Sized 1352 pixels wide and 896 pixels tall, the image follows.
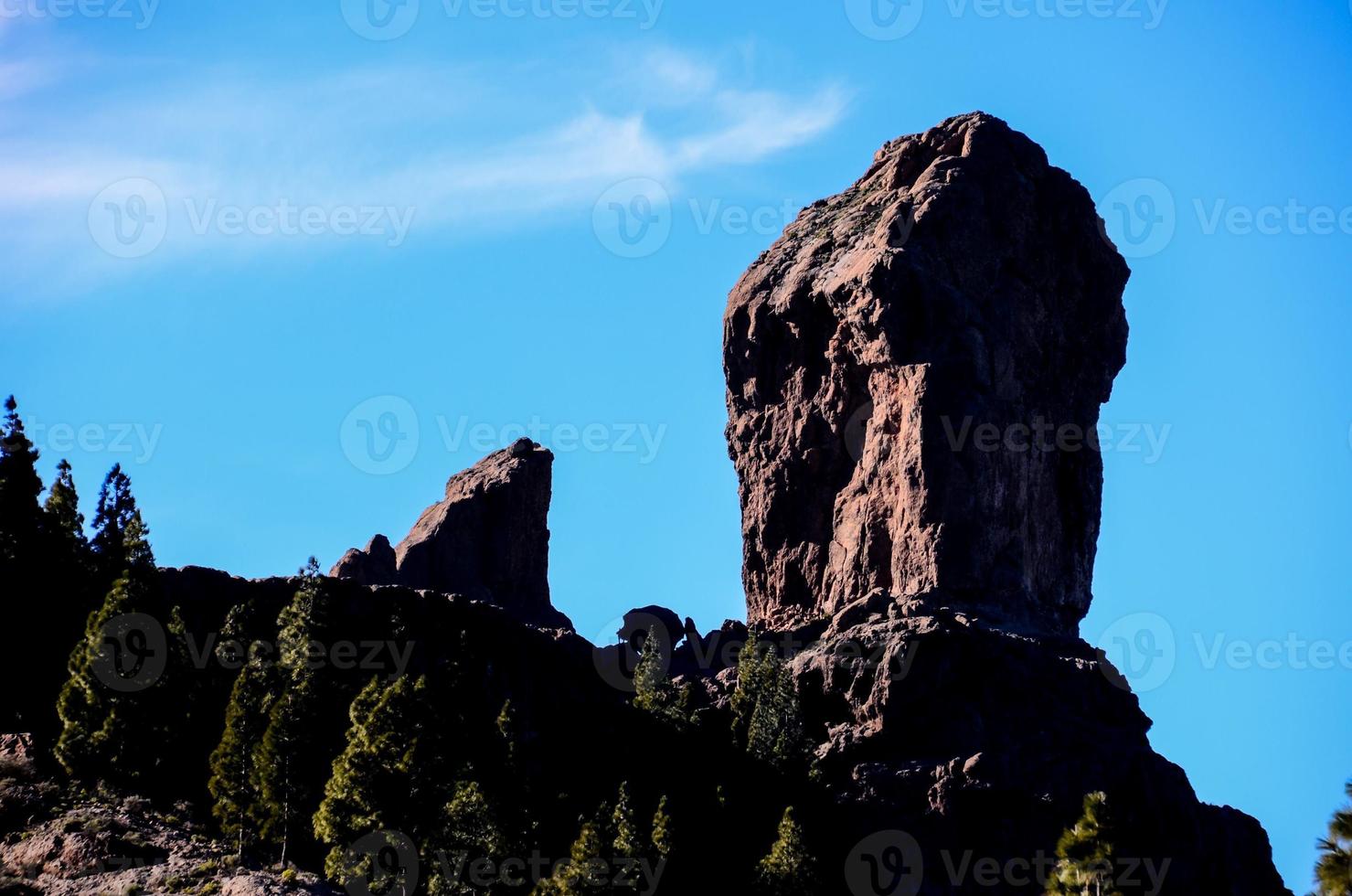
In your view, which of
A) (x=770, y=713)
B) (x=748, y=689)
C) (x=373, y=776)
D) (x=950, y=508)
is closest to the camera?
(x=373, y=776)

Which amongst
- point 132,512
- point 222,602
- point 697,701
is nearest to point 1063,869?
point 697,701

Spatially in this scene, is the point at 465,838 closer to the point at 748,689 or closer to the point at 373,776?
the point at 373,776

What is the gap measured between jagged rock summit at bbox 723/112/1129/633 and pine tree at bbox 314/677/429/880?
3755 centimetres

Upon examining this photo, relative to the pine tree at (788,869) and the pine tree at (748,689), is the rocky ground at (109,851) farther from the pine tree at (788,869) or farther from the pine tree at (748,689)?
the pine tree at (748,689)

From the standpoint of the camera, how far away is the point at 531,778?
347 ft

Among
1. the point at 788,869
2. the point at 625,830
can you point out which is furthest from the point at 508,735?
the point at 788,869

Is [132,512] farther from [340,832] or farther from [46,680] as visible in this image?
[340,832]

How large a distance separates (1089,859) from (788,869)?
22.1 m

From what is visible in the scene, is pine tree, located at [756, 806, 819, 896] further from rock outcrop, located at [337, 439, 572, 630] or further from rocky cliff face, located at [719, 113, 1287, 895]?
rock outcrop, located at [337, 439, 572, 630]

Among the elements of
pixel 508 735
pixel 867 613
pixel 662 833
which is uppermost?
pixel 867 613

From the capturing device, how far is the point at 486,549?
6235 inches

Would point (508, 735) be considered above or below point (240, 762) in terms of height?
above

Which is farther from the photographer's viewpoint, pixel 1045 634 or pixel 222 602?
pixel 1045 634

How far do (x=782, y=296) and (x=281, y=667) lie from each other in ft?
158
